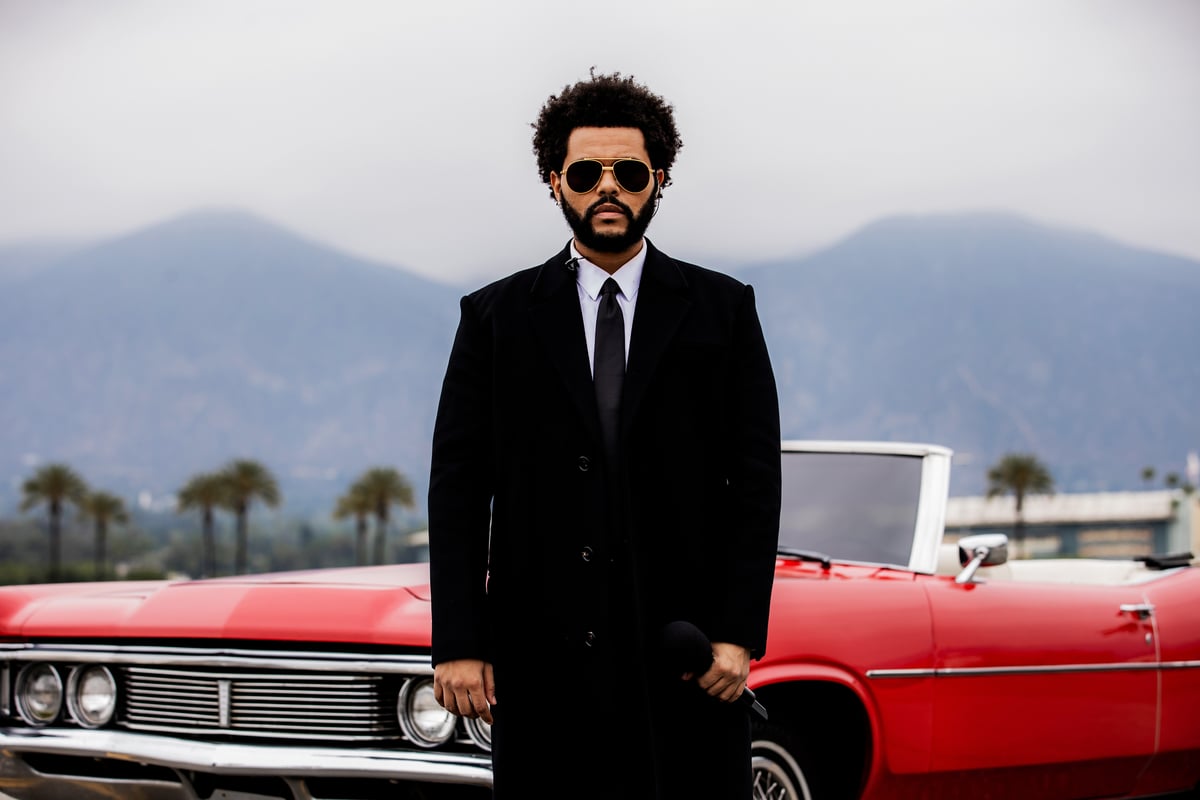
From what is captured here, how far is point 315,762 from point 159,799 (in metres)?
0.50

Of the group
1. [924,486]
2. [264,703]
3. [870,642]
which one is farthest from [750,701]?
[924,486]

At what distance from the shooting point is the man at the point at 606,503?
7.10 ft

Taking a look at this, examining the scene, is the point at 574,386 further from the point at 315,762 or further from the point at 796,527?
the point at 796,527

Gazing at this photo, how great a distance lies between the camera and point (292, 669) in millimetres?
3381

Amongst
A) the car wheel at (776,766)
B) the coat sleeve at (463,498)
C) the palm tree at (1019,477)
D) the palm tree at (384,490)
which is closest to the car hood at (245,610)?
the car wheel at (776,766)

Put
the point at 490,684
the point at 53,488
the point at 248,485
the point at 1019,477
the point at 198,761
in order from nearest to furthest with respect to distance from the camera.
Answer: the point at 490,684 < the point at 198,761 < the point at 53,488 < the point at 248,485 < the point at 1019,477

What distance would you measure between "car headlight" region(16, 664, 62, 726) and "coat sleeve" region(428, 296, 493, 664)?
6.43ft

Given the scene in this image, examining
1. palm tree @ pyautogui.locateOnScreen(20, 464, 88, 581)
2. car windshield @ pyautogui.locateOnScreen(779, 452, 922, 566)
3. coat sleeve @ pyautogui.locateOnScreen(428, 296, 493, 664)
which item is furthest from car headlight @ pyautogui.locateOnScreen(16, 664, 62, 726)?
palm tree @ pyautogui.locateOnScreen(20, 464, 88, 581)

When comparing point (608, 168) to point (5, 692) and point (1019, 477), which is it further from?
point (1019, 477)

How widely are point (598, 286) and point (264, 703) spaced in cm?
165

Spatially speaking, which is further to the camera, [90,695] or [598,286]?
[90,695]

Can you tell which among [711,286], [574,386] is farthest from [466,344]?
[711,286]

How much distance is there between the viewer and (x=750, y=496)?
2.23 metres

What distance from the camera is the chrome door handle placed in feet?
13.9
